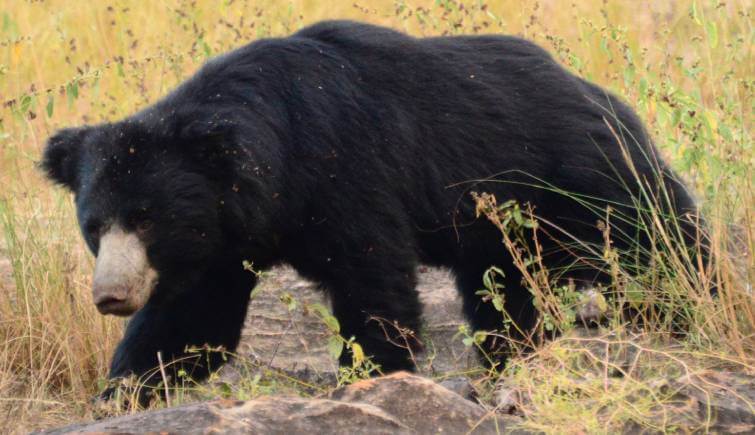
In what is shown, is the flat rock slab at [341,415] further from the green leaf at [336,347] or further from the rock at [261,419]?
the green leaf at [336,347]

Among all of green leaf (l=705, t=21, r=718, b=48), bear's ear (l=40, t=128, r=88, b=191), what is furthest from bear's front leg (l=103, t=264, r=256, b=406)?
green leaf (l=705, t=21, r=718, b=48)

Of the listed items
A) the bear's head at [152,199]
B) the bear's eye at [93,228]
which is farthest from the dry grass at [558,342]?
the bear's eye at [93,228]

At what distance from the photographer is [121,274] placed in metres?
4.06

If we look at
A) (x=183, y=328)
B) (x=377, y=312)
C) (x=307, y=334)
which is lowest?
Answer: (x=307, y=334)

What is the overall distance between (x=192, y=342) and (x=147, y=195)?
727mm

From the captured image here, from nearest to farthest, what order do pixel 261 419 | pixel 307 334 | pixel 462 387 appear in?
pixel 261 419 < pixel 462 387 < pixel 307 334

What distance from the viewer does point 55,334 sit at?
16.4ft

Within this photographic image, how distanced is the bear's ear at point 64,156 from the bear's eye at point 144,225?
436 mm

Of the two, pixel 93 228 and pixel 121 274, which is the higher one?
pixel 93 228

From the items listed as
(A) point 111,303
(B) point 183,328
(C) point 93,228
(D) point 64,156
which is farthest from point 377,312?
(D) point 64,156

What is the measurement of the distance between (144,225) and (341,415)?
1.60 meters

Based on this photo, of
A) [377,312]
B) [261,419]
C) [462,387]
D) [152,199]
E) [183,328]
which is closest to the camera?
[261,419]

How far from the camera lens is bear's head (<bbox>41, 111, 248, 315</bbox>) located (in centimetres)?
415

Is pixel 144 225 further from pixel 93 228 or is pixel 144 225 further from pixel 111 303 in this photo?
pixel 111 303
